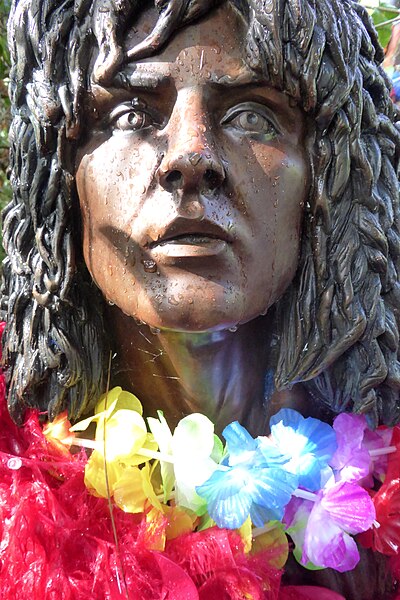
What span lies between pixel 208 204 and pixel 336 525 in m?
0.53

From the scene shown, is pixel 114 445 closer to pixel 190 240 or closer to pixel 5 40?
pixel 190 240

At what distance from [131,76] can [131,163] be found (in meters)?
0.12

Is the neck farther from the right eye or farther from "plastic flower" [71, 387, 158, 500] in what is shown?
the right eye

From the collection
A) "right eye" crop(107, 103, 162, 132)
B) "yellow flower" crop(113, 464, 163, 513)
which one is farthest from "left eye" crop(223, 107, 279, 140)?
"yellow flower" crop(113, 464, 163, 513)

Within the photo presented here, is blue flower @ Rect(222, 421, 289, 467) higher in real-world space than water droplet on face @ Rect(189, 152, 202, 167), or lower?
lower

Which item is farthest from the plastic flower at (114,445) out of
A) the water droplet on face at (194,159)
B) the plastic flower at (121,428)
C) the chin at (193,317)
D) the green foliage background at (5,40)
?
the green foliage background at (5,40)

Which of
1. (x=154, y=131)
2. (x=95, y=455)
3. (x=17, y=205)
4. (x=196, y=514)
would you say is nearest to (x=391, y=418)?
(x=196, y=514)

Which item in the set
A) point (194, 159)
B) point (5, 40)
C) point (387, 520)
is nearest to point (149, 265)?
point (194, 159)

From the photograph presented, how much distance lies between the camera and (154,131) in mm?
1014

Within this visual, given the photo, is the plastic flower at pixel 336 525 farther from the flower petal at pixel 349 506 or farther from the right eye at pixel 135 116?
the right eye at pixel 135 116

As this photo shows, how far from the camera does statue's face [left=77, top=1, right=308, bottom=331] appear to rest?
0.96 m

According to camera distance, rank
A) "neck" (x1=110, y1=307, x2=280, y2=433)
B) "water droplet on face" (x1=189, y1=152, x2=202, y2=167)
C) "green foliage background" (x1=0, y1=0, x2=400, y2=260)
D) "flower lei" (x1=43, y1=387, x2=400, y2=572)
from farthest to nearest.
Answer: "green foliage background" (x1=0, y1=0, x2=400, y2=260) → "neck" (x1=110, y1=307, x2=280, y2=433) → "flower lei" (x1=43, y1=387, x2=400, y2=572) → "water droplet on face" (x1=189, y1=152, x2=202, y2=167)

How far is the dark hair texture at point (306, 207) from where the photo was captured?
38.9 inches

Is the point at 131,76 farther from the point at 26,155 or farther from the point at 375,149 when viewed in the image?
the point at 375,149
